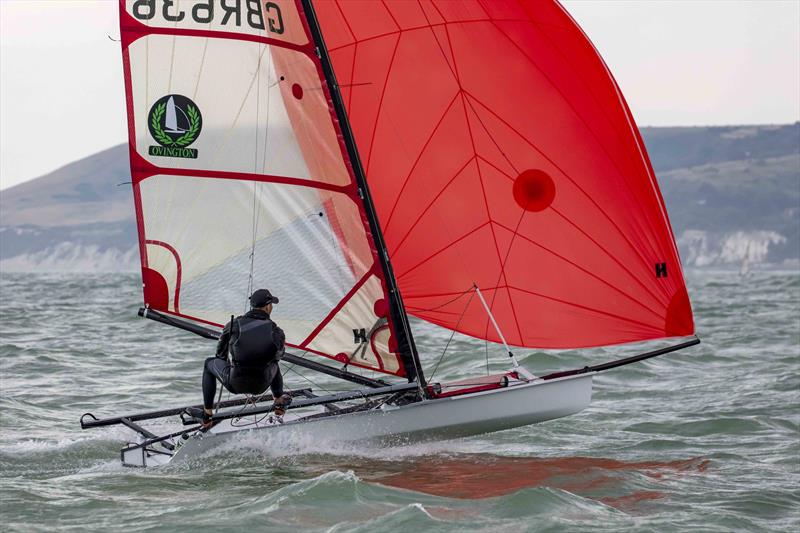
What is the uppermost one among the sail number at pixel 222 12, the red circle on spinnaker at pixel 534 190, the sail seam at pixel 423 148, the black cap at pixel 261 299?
the sail number at pixel 222 12

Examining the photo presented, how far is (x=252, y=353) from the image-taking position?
8.30 metres

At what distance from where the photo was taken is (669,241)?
874cm

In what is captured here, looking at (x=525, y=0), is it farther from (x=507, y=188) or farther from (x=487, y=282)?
(x=487, y=282)

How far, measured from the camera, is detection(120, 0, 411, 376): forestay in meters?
8.91

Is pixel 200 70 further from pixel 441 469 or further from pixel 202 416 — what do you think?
pixel 441 469

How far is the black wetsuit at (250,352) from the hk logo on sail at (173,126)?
155 centimetres

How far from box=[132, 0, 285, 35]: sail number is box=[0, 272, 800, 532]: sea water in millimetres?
3217

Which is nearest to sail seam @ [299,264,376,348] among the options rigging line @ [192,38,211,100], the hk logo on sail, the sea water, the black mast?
the black mast

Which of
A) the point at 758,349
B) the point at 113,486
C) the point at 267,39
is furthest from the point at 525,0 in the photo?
the point at 758,349

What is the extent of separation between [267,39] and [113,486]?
358 cm

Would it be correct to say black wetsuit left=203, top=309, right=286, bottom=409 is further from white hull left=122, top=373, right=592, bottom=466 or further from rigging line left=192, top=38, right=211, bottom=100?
rigging line left=192, top=38, right=211, bottom=100

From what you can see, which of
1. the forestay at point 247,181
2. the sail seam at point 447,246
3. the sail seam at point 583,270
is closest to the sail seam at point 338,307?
the forestay at point 247,181

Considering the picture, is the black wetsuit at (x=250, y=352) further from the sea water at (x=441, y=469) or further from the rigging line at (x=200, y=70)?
the rigging line at (x=200, y=70)

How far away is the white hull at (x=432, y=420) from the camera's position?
28.1 feet
